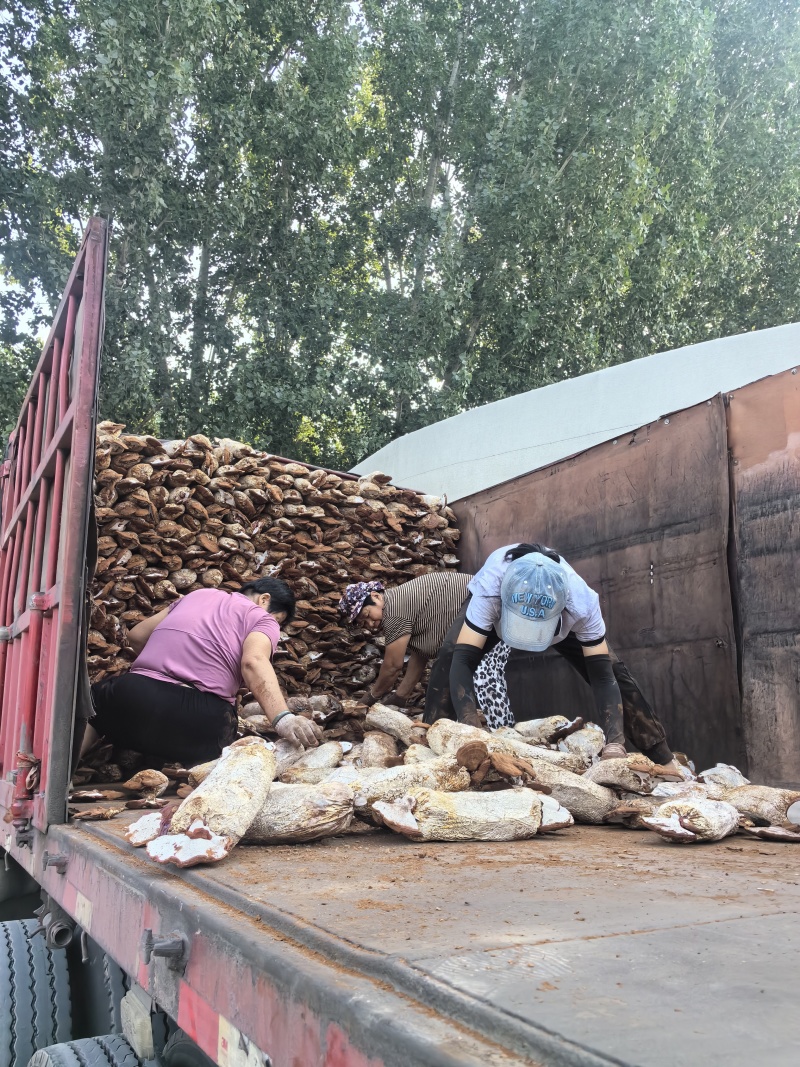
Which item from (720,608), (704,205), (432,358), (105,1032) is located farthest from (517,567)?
(704,205)

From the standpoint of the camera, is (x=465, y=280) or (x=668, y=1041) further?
(x=465, y=280)

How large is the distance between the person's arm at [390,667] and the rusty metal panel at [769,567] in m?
2.25

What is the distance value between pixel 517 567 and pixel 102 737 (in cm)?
187

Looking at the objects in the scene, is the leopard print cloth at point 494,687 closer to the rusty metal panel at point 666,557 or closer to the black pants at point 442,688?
the black pants at point 442,688

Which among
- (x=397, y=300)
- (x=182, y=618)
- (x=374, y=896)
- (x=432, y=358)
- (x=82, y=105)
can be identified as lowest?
(x=374, y=896)

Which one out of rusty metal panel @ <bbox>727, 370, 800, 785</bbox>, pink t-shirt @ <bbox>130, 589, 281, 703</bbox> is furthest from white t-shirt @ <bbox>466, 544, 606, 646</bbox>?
pink t-shirt @ <bbox>130, 589, 281, 703</bbox>

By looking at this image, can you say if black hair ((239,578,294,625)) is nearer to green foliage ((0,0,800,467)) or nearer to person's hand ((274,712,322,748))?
person's hand ((274,712,322,748))

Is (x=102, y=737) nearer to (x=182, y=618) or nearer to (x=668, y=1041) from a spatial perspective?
(x=182, y=618)

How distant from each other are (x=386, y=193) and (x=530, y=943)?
1552 cm

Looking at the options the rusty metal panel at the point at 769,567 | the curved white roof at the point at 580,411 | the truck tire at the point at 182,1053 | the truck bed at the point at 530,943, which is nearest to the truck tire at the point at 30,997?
the truck bed at the point at 530,943

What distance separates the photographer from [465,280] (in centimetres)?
1354

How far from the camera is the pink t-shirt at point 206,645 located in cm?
338

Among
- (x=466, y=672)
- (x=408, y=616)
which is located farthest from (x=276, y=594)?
(x=408, y=616)

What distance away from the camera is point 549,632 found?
3680 mm
